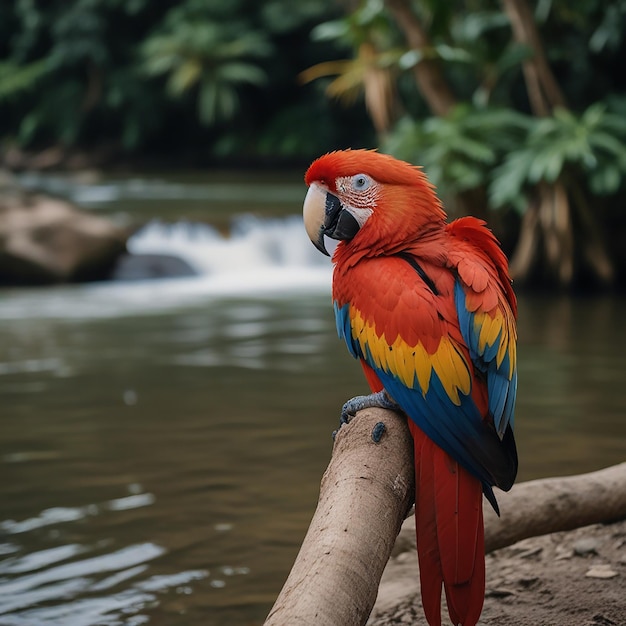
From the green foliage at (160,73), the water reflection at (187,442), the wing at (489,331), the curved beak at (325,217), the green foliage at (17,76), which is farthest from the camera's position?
the green foliage at (17,76)

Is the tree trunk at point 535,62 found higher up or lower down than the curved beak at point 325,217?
higher up

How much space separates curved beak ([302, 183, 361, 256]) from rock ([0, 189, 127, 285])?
32.1ft

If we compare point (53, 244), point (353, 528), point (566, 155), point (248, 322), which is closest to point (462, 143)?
point (566, 155)

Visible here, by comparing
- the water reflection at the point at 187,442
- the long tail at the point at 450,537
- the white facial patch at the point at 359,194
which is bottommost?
the water reflection at the point at 187,442

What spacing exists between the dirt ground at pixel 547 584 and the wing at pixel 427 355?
0.77 meters

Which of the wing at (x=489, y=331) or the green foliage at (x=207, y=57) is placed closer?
the wing at (x=489, y=331)

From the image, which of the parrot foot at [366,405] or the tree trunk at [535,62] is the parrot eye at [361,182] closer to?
the parrot foot at [366,405]

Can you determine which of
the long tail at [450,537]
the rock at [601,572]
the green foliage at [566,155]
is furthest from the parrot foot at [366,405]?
the green foliage at [566,155]

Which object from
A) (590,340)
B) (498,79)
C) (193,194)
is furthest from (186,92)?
(590,340)

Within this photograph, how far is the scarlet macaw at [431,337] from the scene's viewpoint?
87.0 inches

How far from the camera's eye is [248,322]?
947 cm

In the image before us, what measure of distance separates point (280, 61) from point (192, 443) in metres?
20.2

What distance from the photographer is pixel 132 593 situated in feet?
12.3

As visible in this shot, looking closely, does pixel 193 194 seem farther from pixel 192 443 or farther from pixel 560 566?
pixel 560 566
